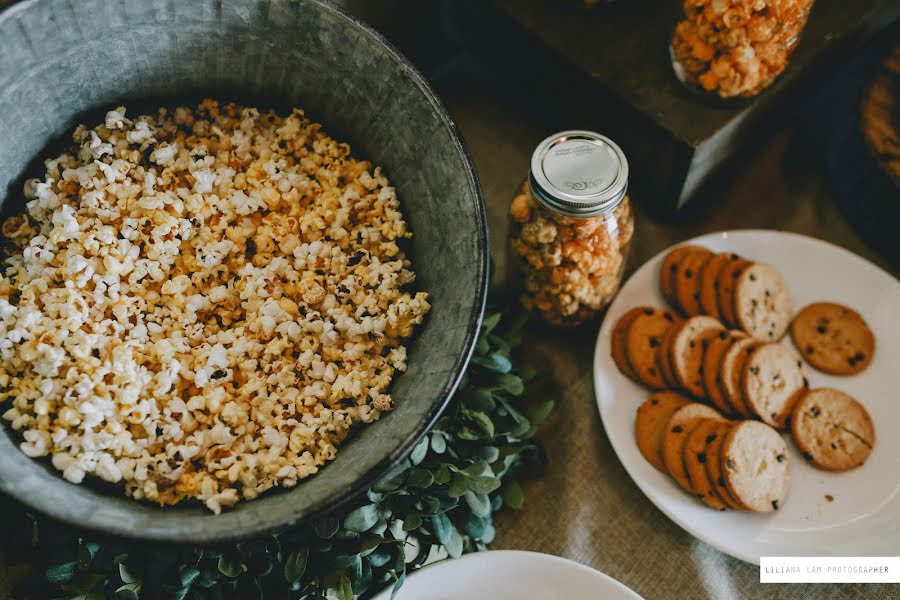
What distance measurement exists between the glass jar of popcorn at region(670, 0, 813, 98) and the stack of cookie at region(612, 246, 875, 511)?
0.22 metres

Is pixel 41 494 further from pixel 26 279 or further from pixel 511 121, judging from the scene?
pixel 511 121

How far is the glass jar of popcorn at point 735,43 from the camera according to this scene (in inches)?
33.3

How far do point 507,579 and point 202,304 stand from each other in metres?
0.44

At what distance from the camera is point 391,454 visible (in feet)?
2.00

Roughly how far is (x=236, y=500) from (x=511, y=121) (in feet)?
2.46

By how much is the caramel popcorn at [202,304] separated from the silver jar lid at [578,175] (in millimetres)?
167

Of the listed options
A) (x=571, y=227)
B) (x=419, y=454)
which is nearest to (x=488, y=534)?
(x=419, y=454)

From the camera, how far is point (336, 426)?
2.35 feet

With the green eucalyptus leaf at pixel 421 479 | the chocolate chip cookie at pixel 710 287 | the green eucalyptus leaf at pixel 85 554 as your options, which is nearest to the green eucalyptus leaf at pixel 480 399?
the green eucalyptus leaf at pixel 421 479

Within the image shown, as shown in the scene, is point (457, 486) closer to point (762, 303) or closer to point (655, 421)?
point (655, 421)

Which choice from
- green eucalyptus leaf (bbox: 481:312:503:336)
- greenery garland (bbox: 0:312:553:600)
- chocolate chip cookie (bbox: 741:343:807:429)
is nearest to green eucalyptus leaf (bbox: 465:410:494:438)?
greenery garland (bbox: 0:312:553:600)

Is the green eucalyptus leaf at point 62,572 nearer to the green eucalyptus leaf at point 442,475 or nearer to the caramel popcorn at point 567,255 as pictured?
the green eucalyptus leaf at point 442,475

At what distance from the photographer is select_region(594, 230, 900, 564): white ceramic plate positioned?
33.1 inches

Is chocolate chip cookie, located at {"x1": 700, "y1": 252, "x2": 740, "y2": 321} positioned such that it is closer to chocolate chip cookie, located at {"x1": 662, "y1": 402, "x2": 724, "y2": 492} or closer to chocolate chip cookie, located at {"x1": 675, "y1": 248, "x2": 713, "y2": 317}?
chocolate chip cookie, located at {"x1": 675, "y1": 248, "x2": 713, "y2": 317}
